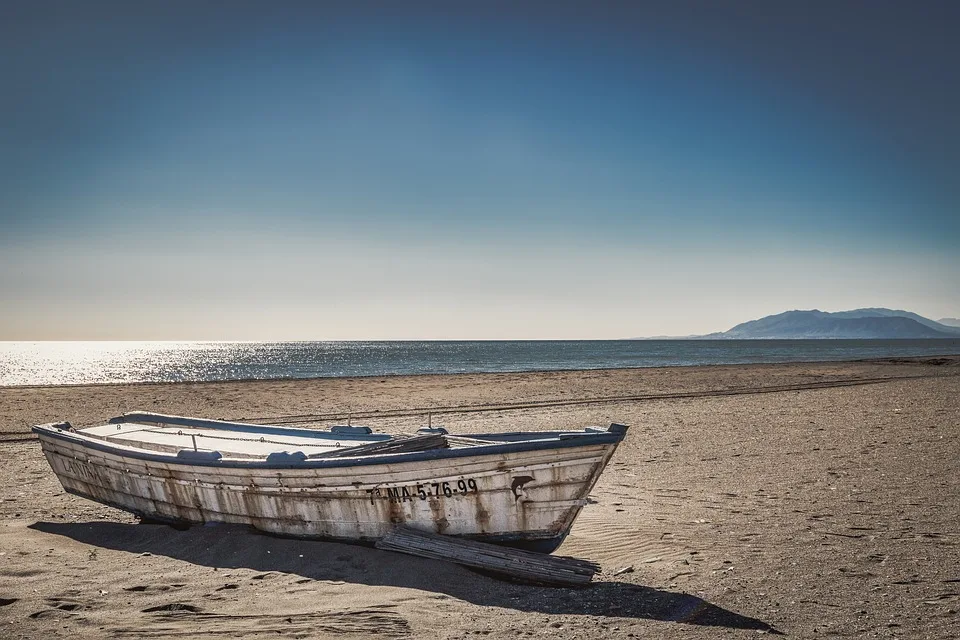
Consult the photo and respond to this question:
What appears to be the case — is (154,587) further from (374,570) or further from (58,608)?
(374,570)

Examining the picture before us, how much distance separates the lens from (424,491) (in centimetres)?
702

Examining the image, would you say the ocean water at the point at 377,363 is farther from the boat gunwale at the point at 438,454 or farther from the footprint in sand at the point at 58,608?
the footprint in sand at the point at 58,608

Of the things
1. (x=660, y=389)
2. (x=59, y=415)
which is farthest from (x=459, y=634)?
(x=660, y=389)

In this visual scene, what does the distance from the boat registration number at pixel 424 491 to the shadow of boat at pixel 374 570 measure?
0.62m

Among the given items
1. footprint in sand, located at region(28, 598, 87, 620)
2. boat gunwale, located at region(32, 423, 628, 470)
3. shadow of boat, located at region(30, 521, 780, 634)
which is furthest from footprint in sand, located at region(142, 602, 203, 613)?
boat gunwale, located at region(32, 423, 628, 470)

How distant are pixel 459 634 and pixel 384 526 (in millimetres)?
2287

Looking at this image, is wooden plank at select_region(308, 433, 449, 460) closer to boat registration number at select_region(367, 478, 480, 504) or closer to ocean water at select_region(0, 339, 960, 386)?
boat registration number at select_region(367, 478, 480, 504)

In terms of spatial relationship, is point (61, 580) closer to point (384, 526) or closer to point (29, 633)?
point (29, 633)

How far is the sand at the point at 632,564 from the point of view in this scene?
5285 mm

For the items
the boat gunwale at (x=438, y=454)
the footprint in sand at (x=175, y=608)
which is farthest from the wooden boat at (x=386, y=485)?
the footprint in sand at (x=175, y=608)

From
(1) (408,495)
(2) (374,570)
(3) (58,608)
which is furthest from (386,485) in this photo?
(3) (58,608)

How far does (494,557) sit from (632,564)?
158 cm

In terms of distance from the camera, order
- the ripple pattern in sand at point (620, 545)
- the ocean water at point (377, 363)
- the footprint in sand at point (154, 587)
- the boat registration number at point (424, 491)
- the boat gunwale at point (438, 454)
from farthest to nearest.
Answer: the ocean water at point (377, 363), the ripple pattern in sand at point (620, 545), the boat registration number at point (424, 491), the boat gunwale at point (438, 454), the footprint in sand at point (154, 587)

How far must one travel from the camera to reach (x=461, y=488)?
A: 690cm
